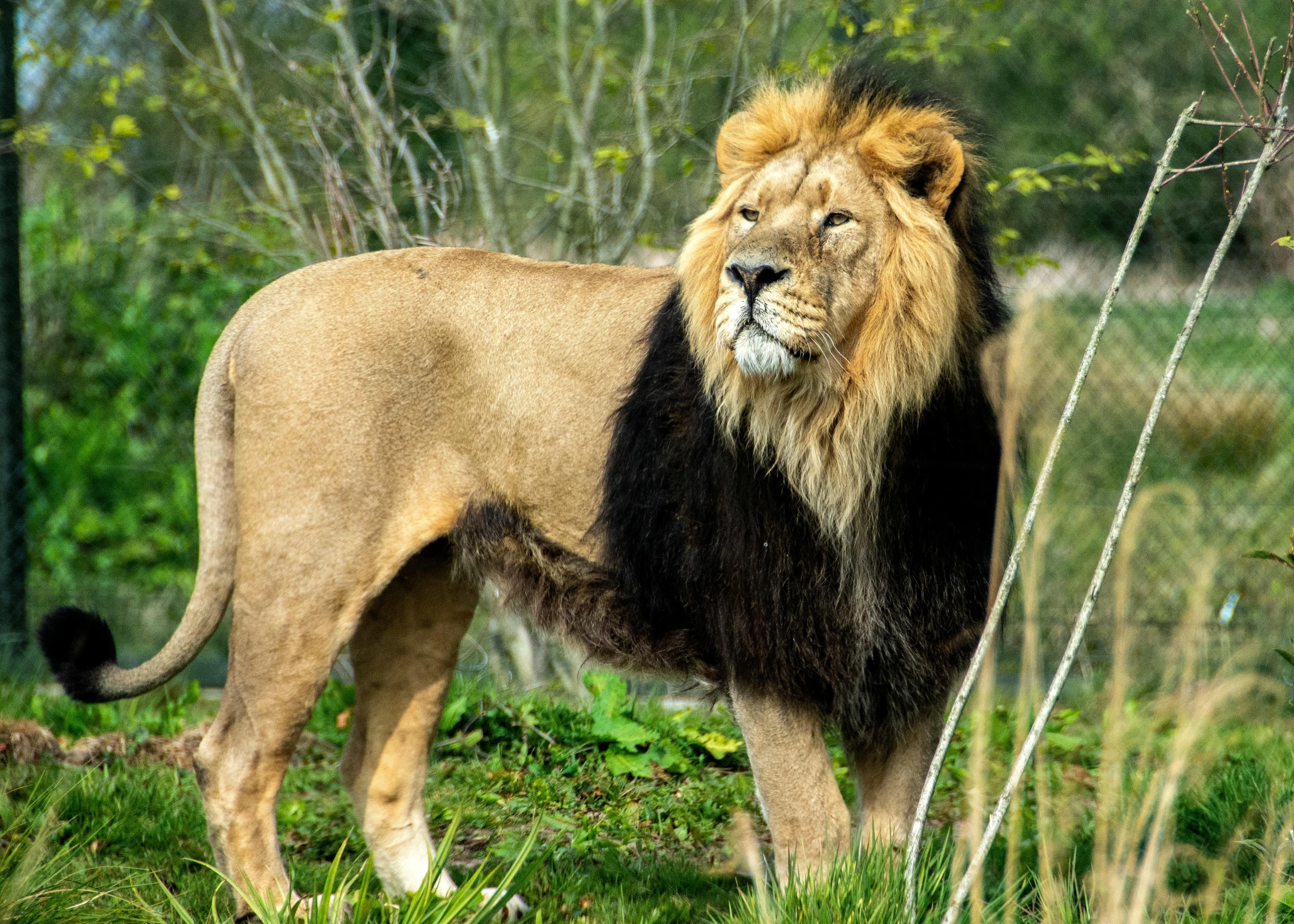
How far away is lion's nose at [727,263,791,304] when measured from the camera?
2.76m

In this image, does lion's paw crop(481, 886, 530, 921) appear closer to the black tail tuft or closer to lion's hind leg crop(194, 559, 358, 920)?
lion's hind leg crop(194, 559, 358, 920)

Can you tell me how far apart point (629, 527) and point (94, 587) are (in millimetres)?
4605

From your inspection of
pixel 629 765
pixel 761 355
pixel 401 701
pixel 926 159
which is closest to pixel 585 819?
pixel 629 765

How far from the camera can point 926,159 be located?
299 cm

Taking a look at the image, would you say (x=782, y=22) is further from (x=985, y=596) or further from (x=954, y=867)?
(x=954, y=867)

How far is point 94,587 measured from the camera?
689cm

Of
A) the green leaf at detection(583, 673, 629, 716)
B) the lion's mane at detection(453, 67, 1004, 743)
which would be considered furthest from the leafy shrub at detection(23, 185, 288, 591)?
the lion's mane at detection(453, 67, 1004, 743)

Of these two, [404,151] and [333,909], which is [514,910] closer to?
[333,909]

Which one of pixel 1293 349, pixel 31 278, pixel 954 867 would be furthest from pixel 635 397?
pixel 31 278

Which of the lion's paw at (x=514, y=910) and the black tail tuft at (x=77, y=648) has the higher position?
the black tail tuft at (x=77, y=648)

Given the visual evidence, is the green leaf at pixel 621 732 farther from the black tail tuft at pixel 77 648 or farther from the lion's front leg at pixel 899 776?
the black tail tuft at pixel 77 648

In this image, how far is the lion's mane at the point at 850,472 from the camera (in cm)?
296

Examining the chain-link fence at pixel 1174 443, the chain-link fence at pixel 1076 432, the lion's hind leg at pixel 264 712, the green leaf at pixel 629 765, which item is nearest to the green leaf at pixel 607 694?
the green leaf at pixel 629 765

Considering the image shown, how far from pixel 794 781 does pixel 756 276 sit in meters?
1.21
